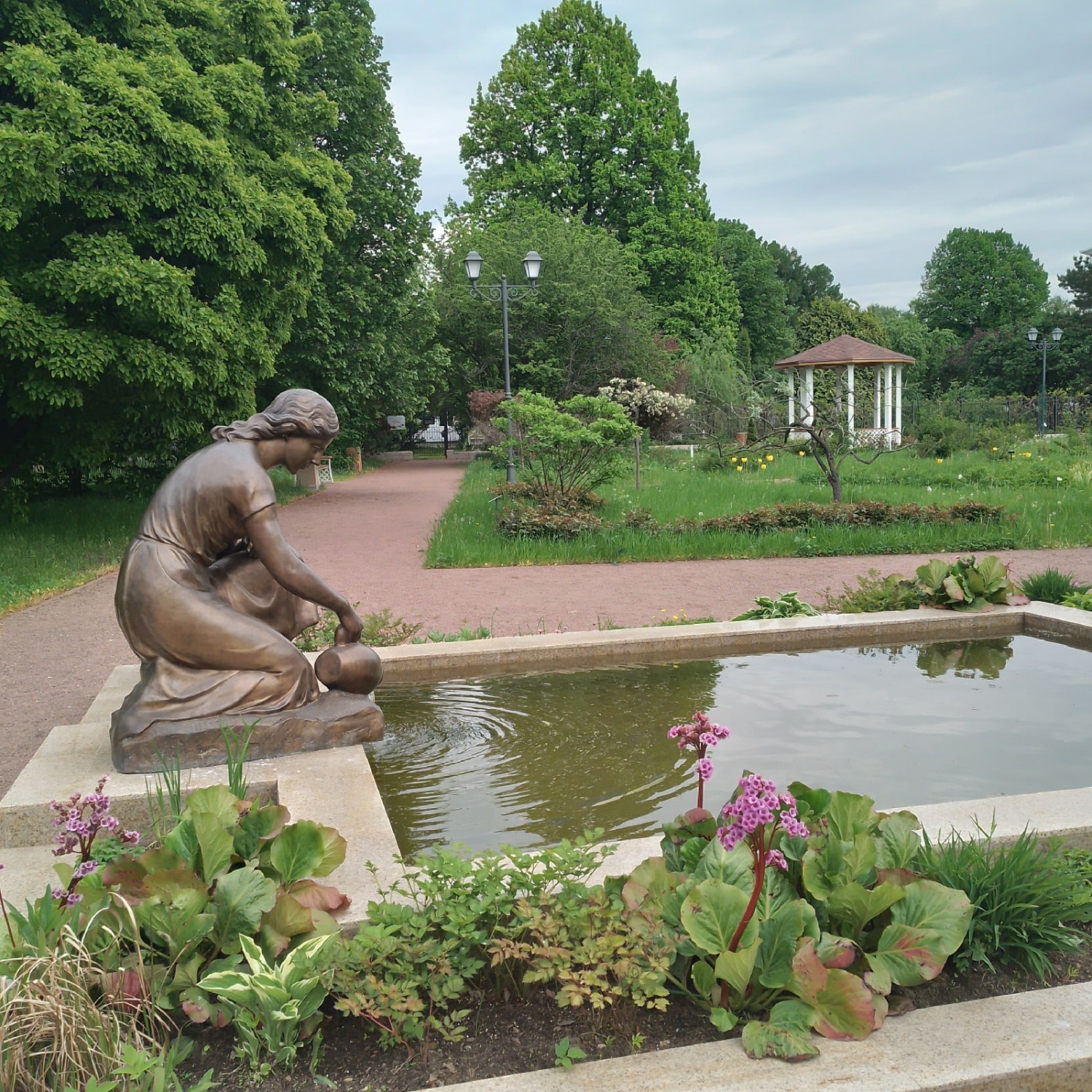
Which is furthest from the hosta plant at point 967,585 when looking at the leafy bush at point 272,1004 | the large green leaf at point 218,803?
the leafy bush at point 272,1004

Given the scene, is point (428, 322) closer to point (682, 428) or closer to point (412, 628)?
point (682, 428)

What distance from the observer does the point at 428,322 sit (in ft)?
89.7

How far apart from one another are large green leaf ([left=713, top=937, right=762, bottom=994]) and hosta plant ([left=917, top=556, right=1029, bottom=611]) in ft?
16.5

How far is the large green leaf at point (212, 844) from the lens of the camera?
8.94 ft

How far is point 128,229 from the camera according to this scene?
1320 centimetres

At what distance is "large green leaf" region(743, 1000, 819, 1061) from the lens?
87.3 inches

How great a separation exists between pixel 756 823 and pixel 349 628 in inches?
99.3

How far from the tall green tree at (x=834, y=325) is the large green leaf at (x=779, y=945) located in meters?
59.8

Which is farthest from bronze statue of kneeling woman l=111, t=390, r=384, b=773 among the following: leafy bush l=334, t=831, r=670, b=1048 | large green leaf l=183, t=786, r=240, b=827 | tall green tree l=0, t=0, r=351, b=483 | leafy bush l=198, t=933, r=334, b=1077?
tall green tree l=0, t=0, r=351, b=483

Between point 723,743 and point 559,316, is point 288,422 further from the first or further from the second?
point 559,316

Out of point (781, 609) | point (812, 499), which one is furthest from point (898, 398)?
point (781, 609)

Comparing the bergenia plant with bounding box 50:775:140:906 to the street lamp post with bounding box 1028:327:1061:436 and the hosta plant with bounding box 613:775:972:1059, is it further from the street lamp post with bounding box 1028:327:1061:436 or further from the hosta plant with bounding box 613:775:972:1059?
the street lamp post with bounding box 1028:327:1061:436

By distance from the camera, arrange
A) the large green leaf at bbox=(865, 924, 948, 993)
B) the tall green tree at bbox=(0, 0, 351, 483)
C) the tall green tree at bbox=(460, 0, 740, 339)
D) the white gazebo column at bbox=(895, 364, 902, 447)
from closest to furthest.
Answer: the large green leaf at bbox=(865, 924, 948, 993) → the tall green tree at bbox=(0, 0, 351, 483) → the white gazebo column at bbox=(895, 364, 902, 447) → the tall green tree at bbox=(460, 0, 740, 339)

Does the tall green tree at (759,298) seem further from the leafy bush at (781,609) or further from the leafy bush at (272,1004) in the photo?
the leafy bush at (272,1004)
